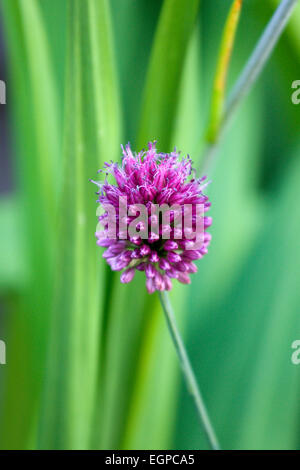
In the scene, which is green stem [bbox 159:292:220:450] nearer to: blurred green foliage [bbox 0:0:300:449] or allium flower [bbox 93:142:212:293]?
allium flower [bbox 93:142:212:293]

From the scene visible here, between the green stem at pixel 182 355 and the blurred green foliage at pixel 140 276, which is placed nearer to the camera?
the green stem at pixel 182 355

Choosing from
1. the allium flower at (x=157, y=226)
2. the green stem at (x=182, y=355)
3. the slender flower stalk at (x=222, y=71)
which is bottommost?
the green stem at (x=182, y=355)

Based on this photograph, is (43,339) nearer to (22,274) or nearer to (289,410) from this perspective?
(22,274)

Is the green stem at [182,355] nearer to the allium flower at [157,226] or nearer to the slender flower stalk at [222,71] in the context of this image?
the allium flower at [157,226]

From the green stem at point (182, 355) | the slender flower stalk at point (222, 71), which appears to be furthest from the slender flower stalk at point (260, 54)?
the green stem at point (182, 355)

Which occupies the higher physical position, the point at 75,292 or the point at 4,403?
the point at 75,292
